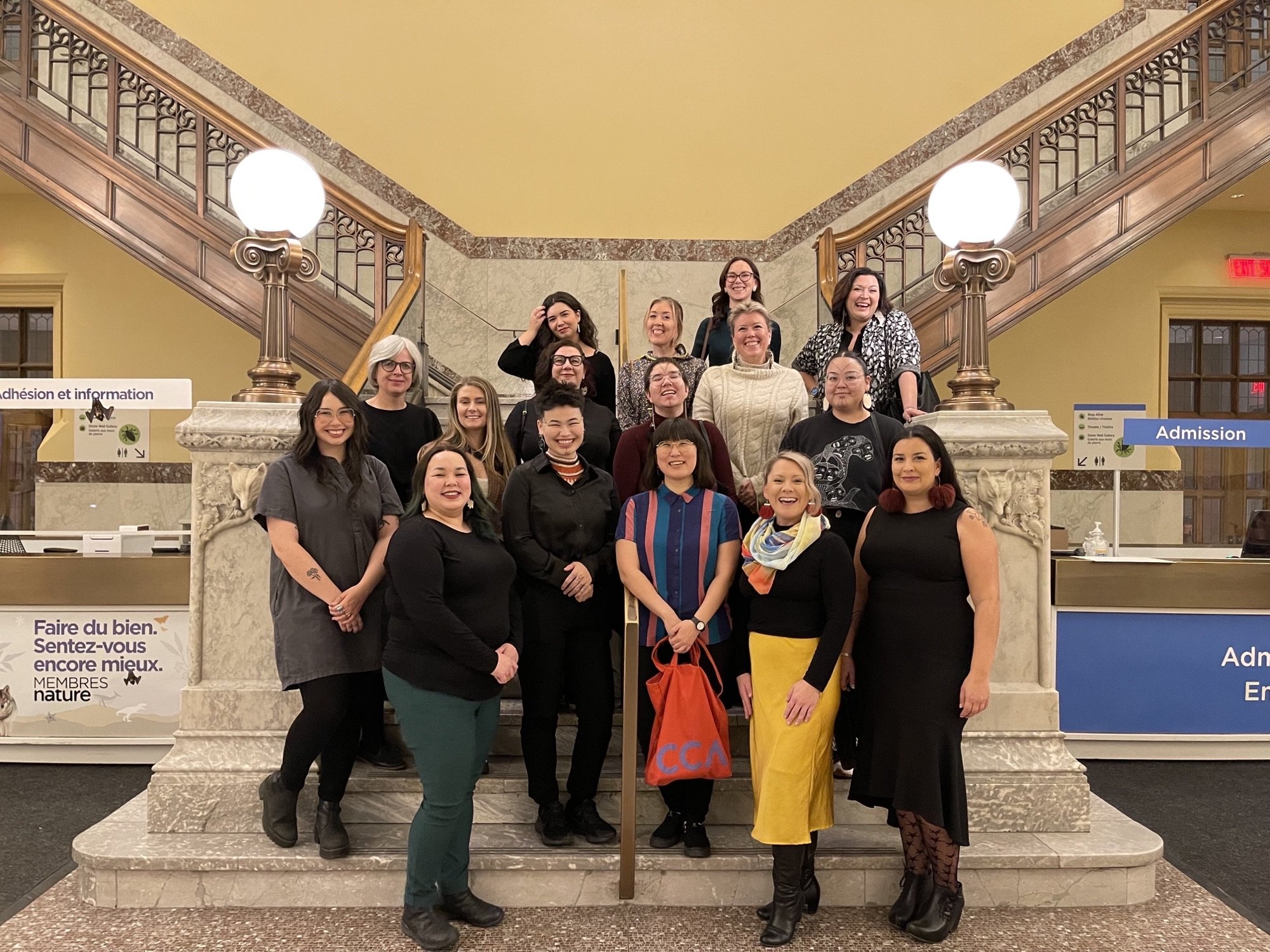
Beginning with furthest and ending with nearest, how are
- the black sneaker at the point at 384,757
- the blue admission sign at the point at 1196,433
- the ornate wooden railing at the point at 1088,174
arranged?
A: 1. the ornate wooden railing at the point at 1088,174
2. the blue admission sign at the point at 1196,433
3. the black sneaker at the point at 384,757

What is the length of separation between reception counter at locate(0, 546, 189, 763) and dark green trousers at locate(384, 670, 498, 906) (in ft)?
9.26

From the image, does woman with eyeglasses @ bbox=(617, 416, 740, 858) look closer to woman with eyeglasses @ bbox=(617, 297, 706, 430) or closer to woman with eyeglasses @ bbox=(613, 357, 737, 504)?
woman with eyeglasses @ bbox=(613, 357, 737, 504)

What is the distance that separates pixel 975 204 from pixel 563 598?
90.7 inches

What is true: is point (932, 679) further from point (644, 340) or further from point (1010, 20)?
point (1010, 20)

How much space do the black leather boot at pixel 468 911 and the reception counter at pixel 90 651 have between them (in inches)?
110

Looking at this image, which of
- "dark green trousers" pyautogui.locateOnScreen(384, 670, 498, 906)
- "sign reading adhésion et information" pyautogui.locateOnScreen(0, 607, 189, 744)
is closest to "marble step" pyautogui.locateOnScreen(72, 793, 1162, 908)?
"dark green trousers" pyautogui.locateOnScreen(384, 670, 498, 906)

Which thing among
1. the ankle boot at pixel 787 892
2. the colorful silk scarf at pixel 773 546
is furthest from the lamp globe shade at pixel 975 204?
the ankle boot at pixel 787 892

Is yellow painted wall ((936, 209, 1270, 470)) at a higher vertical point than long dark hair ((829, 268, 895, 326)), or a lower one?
higher

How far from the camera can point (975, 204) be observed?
4.05 meters

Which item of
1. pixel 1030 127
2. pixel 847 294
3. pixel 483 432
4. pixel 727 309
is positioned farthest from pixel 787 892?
pixel 1030 127

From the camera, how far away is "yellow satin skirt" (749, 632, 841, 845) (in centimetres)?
335

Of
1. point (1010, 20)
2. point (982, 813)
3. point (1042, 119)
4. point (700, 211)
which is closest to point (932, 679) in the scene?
point (982, 813)

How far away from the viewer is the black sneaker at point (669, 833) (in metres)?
3.75

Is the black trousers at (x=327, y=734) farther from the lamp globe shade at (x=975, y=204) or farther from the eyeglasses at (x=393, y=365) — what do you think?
the lamp globe shade at (x=975, y=204)
